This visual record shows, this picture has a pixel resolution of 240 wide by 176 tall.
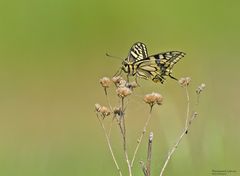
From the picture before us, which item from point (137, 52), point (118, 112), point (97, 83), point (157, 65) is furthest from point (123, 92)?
point (97, 83)

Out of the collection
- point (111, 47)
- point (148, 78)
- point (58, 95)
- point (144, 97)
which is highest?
point (111, 47)

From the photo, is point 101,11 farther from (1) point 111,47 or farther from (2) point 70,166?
(2) point 70,166

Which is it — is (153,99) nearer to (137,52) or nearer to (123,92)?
(123,92)

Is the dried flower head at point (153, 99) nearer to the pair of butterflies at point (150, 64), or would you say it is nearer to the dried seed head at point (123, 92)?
the dried seed head at point (123, 92)

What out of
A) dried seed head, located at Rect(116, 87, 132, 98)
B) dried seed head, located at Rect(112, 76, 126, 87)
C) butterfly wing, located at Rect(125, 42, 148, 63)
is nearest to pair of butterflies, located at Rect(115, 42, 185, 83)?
butterfly wing, located at Rect(125, 42, 148, 63)

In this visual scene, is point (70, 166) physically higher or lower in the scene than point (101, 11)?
lower

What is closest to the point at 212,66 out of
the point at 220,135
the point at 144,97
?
the point at 220,135
